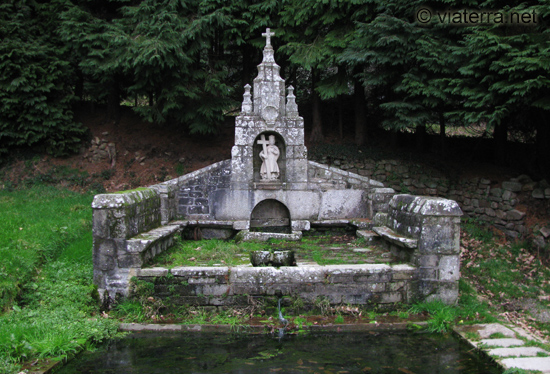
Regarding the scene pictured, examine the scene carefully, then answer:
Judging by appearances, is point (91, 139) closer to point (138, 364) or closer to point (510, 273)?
point (138, 364)

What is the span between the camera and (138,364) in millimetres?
4633

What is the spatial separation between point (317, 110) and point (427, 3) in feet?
15.4

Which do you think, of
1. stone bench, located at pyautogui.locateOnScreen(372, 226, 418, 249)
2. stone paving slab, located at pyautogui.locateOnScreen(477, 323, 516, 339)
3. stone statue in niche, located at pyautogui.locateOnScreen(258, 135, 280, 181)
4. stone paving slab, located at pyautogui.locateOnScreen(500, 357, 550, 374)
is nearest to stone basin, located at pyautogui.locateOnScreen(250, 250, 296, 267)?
stone bench, located at pyautogui.locateOnScreen(372, 226, 418, 249)

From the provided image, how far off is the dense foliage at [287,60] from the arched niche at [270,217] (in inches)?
142

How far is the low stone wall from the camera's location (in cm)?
603

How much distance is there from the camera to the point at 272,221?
951 centimetres

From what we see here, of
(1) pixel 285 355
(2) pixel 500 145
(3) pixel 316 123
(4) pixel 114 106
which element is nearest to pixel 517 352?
(1) pixel 285 355

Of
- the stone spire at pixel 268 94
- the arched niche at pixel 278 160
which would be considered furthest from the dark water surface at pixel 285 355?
the stone spire at pixel 268 94

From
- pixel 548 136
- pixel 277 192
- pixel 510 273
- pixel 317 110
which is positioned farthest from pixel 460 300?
pixel 317 110

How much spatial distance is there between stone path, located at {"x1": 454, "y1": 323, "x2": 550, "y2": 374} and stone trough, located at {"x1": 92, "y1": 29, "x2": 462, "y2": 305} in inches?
31.8

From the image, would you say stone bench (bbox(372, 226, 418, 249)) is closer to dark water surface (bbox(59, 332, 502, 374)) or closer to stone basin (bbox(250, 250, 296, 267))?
dark water surface (bbox(59, 332, 502, 374))

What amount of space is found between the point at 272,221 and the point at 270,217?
11 cm

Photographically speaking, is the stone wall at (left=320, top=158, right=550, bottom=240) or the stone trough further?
the stone wall at (left=320, top=158, right=550, bottom=240)

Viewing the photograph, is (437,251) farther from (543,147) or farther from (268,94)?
(543,147)
